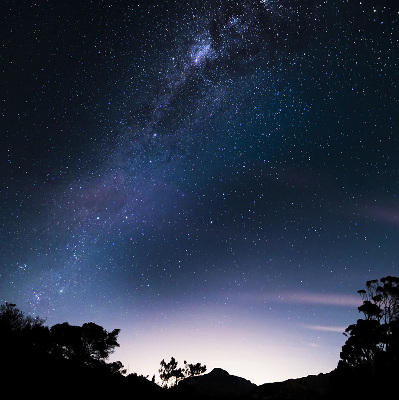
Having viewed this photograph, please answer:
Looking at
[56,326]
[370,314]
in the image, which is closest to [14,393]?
[56,326]

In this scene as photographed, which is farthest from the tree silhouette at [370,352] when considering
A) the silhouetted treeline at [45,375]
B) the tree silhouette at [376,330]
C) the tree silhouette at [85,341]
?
the tree silhouette at [85,341]

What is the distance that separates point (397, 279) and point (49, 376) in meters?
39.3

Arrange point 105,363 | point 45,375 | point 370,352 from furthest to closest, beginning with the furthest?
point 105,363
point 370,352
point 45,375

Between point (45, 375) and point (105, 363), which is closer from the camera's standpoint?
point (45, 375)

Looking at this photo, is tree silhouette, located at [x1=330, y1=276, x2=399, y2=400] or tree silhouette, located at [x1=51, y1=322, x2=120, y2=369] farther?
tree silhouette, located at [x1=51, y1=322, x2=120, y2=369]

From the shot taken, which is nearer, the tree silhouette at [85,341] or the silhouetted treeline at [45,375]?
the silhouetted treeline at [45,375]

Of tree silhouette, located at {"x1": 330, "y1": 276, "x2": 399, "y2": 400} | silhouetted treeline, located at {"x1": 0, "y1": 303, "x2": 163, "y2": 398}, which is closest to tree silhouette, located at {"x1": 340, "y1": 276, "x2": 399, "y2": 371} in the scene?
tree silhouette, located at {"x1": 330, "y1": 276, "x2": 399, "y2": 400}

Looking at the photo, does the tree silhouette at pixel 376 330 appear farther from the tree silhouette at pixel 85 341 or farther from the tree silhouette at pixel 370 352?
the tree silhouette at pixel 85 341

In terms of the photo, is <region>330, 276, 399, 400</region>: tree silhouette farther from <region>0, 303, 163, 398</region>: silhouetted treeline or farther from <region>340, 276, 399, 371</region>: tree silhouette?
<region>0, 303, 163, 398</region>: silhouetted treeline

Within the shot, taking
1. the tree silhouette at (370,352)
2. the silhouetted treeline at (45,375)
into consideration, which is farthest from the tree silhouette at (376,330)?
the silhouetted treeline at (45,375)

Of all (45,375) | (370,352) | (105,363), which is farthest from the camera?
(105,363)

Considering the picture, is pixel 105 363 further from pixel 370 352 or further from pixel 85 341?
pixel 370 352

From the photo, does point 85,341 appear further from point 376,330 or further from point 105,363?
point 376,330

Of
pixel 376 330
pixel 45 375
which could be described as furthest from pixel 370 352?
pixel 45 375
